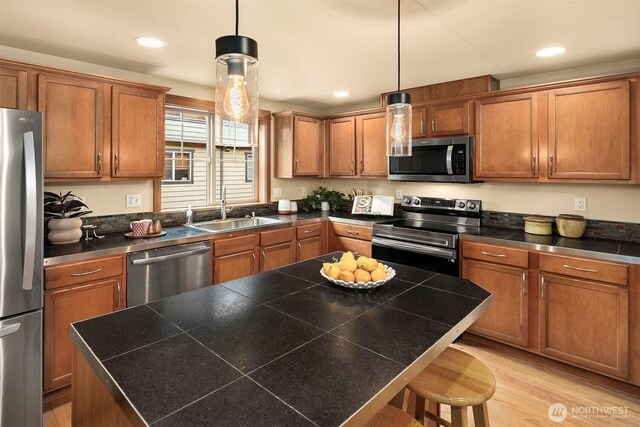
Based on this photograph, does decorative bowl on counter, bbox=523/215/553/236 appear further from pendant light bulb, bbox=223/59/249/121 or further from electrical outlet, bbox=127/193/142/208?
electrical outlet, bbox=127/193/142/208

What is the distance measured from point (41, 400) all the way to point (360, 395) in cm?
223

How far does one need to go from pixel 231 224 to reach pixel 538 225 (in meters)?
2.91

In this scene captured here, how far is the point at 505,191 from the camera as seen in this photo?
136 inches

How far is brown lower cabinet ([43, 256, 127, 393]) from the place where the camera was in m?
2.28

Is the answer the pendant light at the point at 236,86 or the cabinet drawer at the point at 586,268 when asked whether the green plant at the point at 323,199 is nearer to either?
the cabinet drawer at the point at 586,268

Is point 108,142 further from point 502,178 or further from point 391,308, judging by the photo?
point 502,178

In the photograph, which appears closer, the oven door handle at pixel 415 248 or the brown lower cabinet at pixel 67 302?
the brown lower cabinet at pixel 67 302

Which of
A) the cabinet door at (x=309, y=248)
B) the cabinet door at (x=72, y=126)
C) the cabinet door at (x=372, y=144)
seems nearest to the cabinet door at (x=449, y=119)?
the cabinet door at (x=372, y=144)

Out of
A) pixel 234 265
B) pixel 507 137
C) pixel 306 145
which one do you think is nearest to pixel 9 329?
pixel 234 265

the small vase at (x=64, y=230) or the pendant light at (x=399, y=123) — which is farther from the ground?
the pendant light at (x=399, y=123)

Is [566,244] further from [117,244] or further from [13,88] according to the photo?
[13,88]

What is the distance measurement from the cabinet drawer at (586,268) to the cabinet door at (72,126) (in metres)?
3.45

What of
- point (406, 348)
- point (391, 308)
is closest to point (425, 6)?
point (391, 308)

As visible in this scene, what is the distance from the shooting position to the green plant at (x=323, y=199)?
4648 mm
